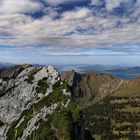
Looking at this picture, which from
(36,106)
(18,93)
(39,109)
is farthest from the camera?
(18,93)

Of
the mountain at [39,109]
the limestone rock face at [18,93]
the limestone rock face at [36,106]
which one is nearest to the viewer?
the mountain at [39,109]

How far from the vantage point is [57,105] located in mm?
75625

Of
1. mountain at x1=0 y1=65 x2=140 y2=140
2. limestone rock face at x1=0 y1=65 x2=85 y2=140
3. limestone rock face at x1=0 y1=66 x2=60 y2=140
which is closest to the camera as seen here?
mountain at x1=0 y1=65 x2=140 y2=140

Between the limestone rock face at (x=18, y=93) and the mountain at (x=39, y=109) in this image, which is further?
the limestone rock face at (x=18, y=93)

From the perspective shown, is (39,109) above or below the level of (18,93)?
below

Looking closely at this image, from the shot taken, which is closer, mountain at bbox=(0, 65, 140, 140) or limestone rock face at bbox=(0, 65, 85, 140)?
mountain at bbox=(0, 65, 140, 140)

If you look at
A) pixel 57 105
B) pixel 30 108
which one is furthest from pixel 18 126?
pixel 57 105

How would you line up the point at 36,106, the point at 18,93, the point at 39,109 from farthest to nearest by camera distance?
the point at 18,93
the point at 36,106
the point at 39,109

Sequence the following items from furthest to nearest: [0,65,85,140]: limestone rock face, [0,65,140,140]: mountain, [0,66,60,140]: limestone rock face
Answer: [0,66,60,140]: limestone rock face → [0,65,85,140]: limestone rock face → [0,65,140,140]: mountain

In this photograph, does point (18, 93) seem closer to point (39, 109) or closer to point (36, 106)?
point (36, 106)

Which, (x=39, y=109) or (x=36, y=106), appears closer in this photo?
(x=39, y=109)

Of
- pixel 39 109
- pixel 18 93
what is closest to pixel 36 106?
pixel 39 109

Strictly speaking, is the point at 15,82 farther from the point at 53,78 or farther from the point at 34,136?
the point at 34,136

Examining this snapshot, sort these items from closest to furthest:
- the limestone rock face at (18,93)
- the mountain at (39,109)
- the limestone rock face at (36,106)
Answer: the mountain at (39,109) < the limestone rock face at (36,106) < the limestone rock face at (18,93)
